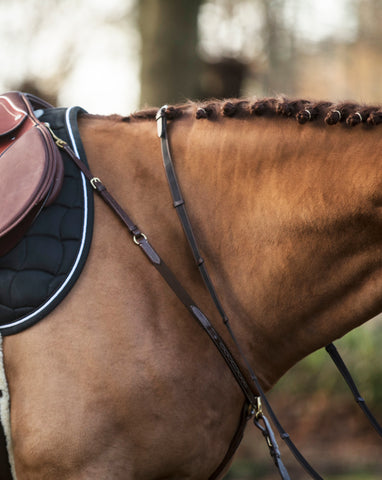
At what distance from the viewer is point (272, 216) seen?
2.06m

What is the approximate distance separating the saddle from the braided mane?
386mm

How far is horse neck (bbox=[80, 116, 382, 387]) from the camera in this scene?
6.49 ft

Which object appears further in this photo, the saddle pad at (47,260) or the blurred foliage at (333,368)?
the blurred foliage at (333,368)

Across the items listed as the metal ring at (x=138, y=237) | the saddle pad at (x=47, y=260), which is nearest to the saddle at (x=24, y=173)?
the saddle pad at (x=47, y=260)

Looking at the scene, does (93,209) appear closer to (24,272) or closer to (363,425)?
(24,272)

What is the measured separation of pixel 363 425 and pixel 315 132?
5134mm

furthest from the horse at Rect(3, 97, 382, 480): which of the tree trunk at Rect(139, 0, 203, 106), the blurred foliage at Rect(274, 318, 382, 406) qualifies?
the blurred foliage at Rect(274, 318, 382, 406)

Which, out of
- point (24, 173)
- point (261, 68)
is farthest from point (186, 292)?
point (261, 68)

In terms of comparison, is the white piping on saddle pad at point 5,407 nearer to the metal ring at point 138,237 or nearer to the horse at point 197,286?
the horse at point 197,286

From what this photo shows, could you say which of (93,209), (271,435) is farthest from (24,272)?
(271,435)

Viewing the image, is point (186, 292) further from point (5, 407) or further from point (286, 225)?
point (5, 407)

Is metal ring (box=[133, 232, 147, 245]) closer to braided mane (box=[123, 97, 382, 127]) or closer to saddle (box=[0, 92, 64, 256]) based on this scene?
saddle (box=[0, 92, 64, 256])

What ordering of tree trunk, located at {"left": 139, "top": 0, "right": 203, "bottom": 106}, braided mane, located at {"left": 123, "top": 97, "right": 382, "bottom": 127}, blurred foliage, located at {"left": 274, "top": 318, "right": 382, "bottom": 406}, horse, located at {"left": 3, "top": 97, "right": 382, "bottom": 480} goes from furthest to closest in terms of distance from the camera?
blurred foliage, located at {"left": 274, "top": 318, "right": 382, "bottom": 406} → tree trunk, located at {"left": 139, "top": 0, "right": 203, "bottom": 106} → braided mane, located at {"left": 123, "top": 97, "right": 382, "bottom": 127} → horse, located at {"left": 3, "top": 97, "right": 382, "bottom": 480}

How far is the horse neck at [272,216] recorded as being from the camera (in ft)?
6.49
